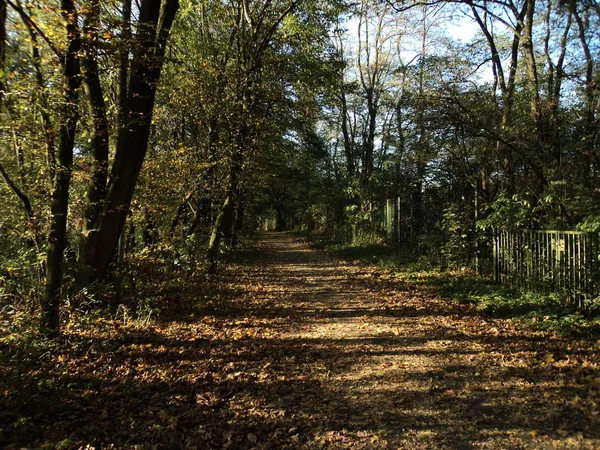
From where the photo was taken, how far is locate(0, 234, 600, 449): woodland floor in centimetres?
386

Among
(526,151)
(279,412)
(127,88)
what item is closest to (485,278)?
(526,151)

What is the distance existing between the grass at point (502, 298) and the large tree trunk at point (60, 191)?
24.0 ft

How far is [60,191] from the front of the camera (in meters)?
5.74

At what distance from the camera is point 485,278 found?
34.0 ft

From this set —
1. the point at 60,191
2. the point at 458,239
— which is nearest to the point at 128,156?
the point at 60,191

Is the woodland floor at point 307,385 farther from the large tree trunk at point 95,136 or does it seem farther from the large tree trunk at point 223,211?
the large tree trunk at point 223,211

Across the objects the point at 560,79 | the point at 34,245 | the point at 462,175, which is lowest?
the point at 34,245

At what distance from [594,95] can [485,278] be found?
4.65 metres

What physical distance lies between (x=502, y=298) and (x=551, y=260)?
1.21 meters

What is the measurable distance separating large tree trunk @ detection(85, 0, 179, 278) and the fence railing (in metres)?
8.14

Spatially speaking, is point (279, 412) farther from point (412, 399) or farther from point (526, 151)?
point (526, 151)

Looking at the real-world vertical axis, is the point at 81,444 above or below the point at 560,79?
below

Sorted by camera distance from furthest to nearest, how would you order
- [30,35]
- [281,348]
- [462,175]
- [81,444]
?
[462,175], [281,348], [30,35], [81,444]

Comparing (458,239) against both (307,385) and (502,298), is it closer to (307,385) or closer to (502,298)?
(502,298)
